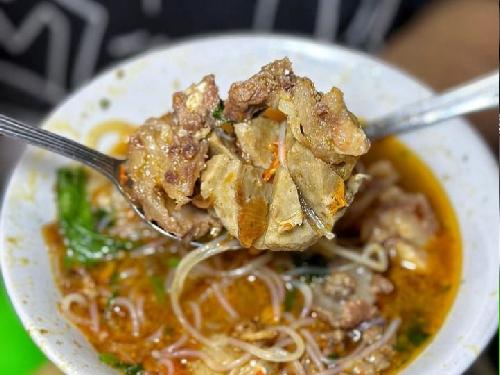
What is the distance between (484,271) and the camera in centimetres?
191

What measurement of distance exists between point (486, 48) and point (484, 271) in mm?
1373

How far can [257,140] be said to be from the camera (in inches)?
65.7

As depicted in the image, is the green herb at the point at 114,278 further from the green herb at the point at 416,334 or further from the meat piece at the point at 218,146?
the green herb at the point at 416,334

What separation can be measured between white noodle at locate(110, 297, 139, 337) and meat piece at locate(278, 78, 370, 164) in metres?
0.79

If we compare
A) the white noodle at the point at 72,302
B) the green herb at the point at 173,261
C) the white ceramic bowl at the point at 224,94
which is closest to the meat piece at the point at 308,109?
the white ceramic bowl at the point at 224,94

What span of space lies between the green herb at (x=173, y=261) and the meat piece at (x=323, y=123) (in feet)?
2.37

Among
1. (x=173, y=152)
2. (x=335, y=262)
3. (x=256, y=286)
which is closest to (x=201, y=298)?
(x=256, y=286)

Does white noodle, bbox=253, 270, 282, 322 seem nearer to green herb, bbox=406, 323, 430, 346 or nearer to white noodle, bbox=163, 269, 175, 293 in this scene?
white noodle, bbox=163, 269, 175, 293

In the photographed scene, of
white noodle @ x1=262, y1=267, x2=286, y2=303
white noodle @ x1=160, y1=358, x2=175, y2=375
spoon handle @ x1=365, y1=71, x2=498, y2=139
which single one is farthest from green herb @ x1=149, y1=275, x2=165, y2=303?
spoon handle @ x1=365, y1=71, x2=498, y2=139

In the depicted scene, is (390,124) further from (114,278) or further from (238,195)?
(114,278)

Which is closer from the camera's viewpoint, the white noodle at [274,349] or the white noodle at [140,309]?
the white noodle at [274,349]

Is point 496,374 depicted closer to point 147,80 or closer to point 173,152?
point 173,152

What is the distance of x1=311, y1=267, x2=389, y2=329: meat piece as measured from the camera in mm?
1920

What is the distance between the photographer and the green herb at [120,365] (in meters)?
1.81
